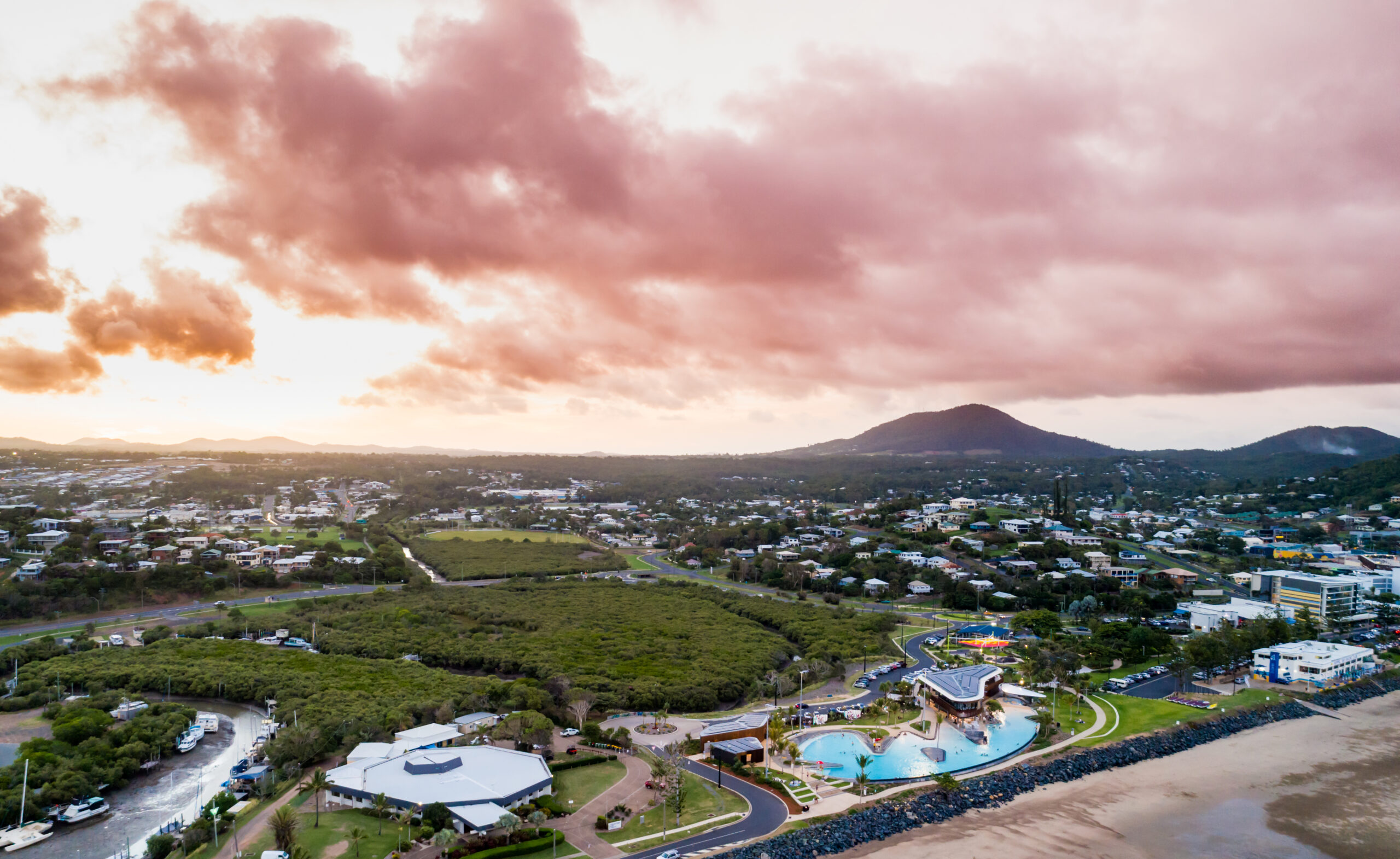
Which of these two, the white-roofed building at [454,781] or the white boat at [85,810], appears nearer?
the white-roofed building at [454,781]

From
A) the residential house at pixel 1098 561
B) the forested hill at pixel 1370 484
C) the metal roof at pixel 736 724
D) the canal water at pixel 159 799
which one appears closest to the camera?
the canal water at pixel 159 799

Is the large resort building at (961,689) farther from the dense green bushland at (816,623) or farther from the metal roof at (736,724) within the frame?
the metal roof at (736,724)

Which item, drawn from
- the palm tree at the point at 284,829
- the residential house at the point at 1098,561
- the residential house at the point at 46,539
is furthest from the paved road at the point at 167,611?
the residential house at the point at 1098,561

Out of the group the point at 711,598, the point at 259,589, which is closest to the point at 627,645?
the point at 711,598

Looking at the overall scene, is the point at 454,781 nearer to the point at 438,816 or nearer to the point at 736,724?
the point at 438,816

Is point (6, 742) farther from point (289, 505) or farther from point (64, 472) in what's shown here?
point (64, 472)

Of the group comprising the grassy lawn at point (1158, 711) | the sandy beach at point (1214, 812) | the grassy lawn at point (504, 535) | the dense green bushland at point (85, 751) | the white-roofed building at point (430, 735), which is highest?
the grassy lawn at point (504, 535)

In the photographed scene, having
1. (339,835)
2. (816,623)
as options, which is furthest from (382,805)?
(816,623)

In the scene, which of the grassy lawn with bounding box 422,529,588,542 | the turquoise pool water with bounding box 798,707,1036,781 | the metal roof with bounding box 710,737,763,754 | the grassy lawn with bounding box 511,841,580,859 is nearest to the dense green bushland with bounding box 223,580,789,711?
the metal roof with bounding box 710,737,763,754
